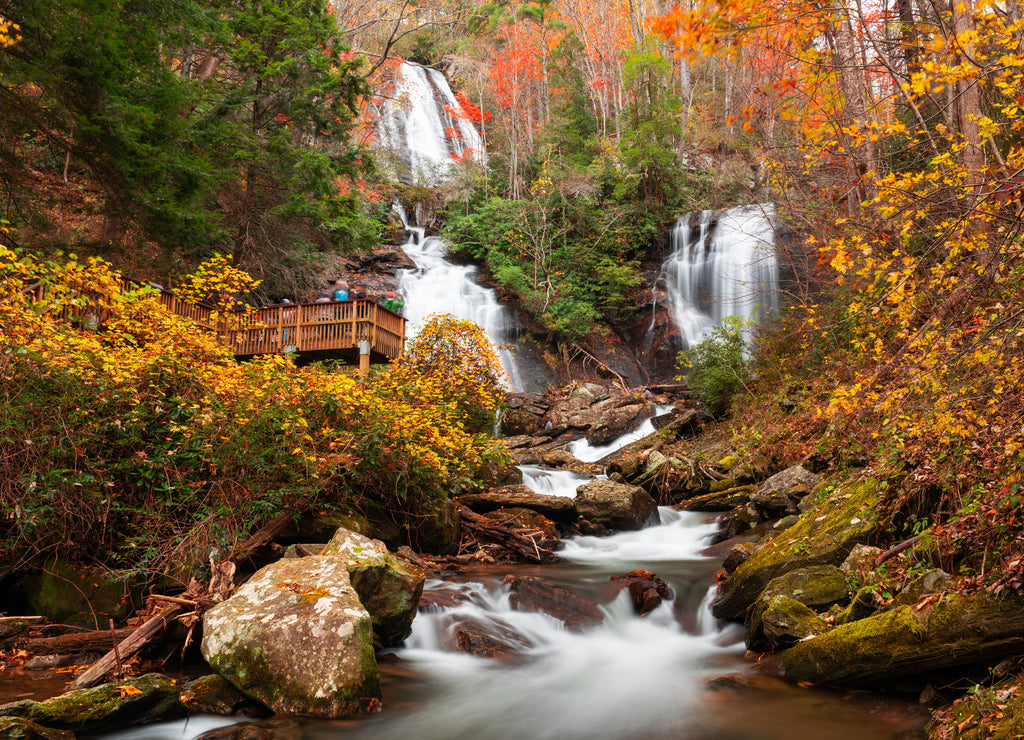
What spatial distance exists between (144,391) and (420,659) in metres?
3.79

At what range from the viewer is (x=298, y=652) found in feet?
13.9

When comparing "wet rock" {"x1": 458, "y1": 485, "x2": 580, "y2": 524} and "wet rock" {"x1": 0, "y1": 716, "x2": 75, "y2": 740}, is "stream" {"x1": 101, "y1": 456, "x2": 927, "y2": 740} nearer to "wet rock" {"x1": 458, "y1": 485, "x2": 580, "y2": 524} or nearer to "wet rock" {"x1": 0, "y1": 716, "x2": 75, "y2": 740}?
"wet rock" {"x1": 0, "y1": 716, "x2": 75, "y2": 740}

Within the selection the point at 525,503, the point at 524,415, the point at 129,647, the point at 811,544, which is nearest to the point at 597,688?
the point at 811,544

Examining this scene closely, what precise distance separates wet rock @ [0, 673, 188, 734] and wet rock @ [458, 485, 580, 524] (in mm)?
5949

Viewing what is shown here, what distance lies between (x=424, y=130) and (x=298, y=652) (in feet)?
114

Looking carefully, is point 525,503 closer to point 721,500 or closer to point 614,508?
point 614,508

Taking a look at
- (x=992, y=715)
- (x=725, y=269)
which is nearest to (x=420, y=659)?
(x=992, y=715)

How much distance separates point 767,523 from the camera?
337 inches

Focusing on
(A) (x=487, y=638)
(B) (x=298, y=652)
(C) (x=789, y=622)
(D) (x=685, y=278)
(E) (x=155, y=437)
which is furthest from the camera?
(D) (x=685, y=278)

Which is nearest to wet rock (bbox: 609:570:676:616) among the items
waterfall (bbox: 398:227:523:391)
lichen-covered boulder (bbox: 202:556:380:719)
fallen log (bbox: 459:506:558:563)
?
fallen log (bbox: 459:506:558:563)

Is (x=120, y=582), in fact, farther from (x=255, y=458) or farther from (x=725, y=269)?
(x=725, y=269)

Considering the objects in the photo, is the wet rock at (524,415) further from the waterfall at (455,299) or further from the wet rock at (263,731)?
the wet rock at (263,731)

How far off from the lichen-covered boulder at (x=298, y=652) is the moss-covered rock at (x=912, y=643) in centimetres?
318

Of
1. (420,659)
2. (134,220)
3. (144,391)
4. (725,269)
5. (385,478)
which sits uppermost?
(725,269)
